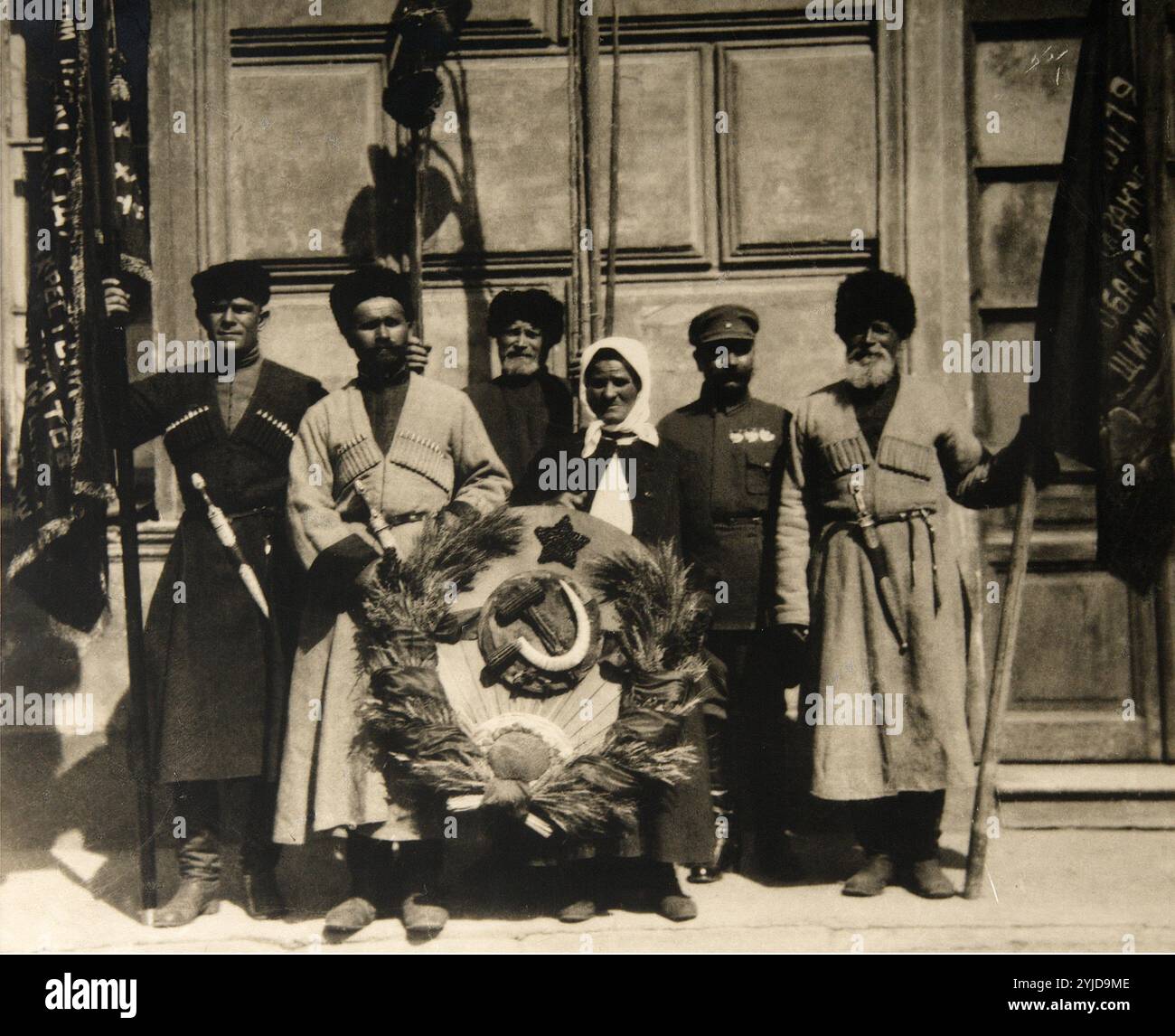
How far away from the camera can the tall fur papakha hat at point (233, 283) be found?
559 centimetres

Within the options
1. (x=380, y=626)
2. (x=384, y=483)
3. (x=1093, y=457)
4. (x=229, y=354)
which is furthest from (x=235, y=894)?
(x=1093, y=457)

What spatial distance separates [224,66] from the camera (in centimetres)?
631

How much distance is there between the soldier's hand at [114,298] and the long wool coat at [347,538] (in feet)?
2.56

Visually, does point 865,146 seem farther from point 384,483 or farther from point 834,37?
point 384,483

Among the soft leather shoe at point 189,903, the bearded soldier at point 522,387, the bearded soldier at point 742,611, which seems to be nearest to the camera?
the soft leather shoe at point 189,903

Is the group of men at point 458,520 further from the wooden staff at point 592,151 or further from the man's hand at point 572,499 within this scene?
the wooden staff at point 592,151

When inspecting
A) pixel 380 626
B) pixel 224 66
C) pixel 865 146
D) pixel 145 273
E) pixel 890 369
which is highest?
pixel 224 66

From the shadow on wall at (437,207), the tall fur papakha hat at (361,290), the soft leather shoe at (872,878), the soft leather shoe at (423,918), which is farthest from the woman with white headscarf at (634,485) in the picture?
the shadow on wall at (437,207)

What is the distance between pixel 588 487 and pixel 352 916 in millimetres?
1602

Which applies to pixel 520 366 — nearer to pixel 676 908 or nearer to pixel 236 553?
pixel 236 553

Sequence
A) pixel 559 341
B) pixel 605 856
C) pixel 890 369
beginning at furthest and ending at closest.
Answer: pixel 559 341 < pixel 890 369 < pixel 605 856

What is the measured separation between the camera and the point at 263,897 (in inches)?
207

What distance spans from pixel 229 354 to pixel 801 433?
80.1 inches

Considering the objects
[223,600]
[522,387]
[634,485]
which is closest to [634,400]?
[634,485]
